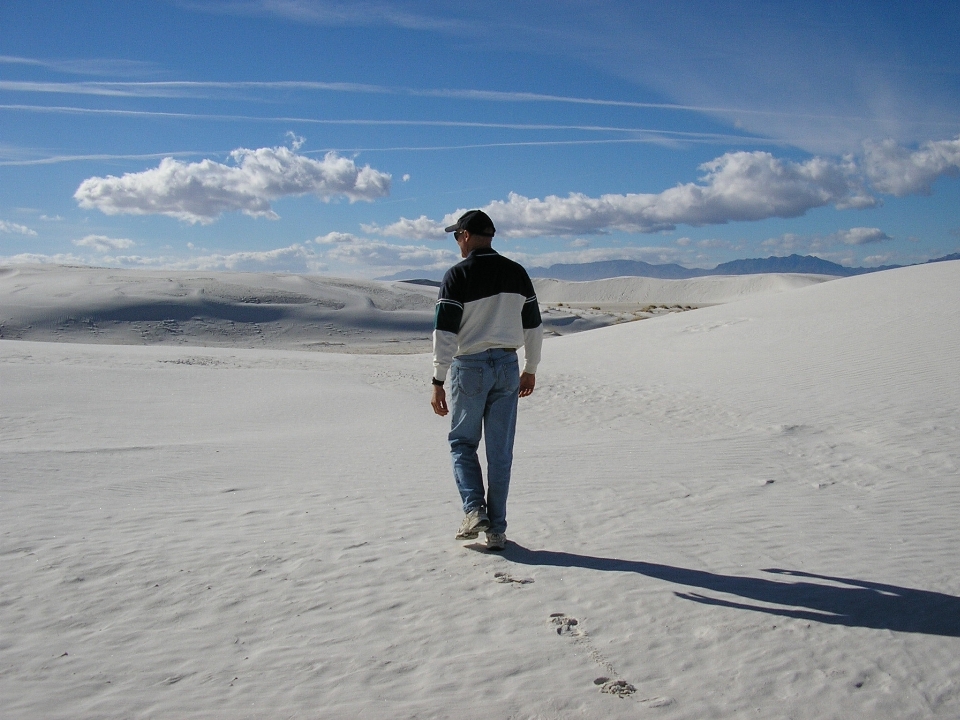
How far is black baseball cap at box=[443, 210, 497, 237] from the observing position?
4.19 metres

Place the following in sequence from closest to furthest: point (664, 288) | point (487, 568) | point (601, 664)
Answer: point (601, 664) < point (487, 568) < point (664, 288)

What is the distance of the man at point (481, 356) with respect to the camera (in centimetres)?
410

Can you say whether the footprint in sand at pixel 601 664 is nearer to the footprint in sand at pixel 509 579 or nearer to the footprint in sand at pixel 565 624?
the footprint in sand at pixel 565 624

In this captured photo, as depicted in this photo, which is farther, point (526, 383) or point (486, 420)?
point (526, 383)

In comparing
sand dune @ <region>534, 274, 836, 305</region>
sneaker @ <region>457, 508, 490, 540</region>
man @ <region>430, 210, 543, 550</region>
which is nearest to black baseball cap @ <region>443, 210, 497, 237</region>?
man @ <region>430, 210, 543, 550</region>

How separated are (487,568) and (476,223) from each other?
193 cm

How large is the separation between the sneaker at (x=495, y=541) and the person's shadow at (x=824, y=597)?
16cm

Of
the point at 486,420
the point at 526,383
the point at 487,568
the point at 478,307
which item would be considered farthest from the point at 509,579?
the point at 478,307

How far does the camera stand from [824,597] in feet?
12.0

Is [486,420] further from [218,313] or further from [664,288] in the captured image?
[664,288]

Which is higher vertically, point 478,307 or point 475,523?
point 478,307

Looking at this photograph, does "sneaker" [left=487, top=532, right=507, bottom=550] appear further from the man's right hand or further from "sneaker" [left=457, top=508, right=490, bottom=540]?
the man's right hand

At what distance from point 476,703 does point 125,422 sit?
28.8ft

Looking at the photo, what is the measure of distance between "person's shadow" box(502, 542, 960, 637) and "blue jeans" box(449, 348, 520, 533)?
419mm
